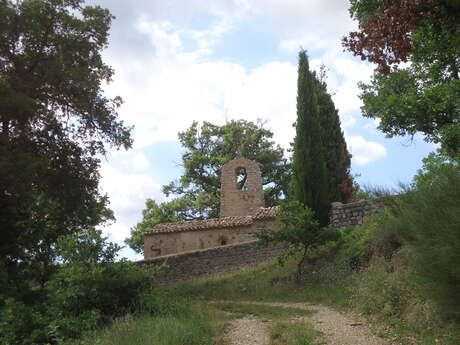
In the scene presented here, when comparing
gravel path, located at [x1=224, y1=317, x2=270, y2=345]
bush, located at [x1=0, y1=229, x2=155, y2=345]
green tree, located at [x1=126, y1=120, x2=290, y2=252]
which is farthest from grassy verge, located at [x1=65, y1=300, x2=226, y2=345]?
green tree, located at [x1=126, y1=120, x2=290, y2=252]

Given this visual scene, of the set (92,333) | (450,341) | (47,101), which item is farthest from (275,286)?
(47,101)

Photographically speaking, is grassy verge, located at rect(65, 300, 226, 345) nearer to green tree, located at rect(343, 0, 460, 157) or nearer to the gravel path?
the gravel path

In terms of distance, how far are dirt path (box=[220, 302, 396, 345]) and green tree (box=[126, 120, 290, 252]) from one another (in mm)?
22558

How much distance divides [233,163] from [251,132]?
33.6 feet

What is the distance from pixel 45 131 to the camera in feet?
43.7

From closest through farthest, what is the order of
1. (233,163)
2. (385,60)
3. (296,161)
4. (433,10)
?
1. (433,10)
2. (385,60)
3. (296,161)
4. (233,163)

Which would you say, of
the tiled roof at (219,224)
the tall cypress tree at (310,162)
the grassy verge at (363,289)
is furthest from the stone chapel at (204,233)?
the grassy verge at (363,289)

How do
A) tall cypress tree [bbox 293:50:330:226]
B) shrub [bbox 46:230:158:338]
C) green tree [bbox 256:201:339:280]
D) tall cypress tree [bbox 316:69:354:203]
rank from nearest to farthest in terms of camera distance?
shrub [bbox 46:230:158:338] → green tree [bbox 256:201:339:280] → tall cypress tree [bbox 293:50:330:226] → tall cypress tree [bbox 316:69:354:203]

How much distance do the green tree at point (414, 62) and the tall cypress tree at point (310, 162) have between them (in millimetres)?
2457

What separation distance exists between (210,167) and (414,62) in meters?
19.8

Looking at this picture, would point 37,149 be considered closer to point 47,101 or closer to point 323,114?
point 47,101

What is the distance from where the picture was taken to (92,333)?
744 centimetres

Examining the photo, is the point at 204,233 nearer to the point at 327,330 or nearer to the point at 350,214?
the point at 350,214

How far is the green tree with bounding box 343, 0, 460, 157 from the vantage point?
261 inches
